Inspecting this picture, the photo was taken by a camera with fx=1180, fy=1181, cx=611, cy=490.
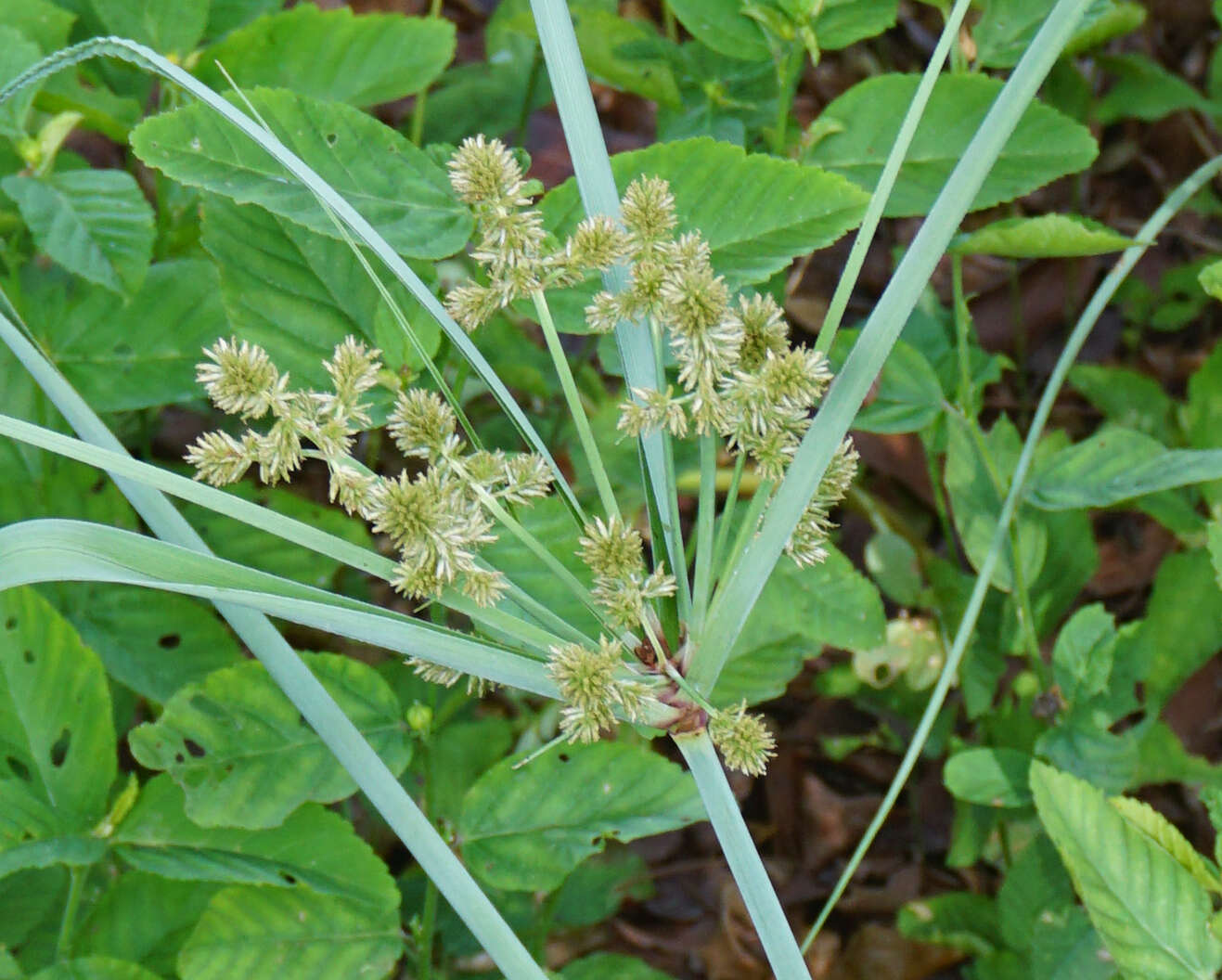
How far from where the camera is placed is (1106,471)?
1.23 metres

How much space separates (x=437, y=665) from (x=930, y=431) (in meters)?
0.79

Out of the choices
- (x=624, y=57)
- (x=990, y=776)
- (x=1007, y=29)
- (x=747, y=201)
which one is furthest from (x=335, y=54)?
(x=990, y=776)

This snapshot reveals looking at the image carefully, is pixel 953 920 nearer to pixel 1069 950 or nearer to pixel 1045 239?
pixel 1069 950

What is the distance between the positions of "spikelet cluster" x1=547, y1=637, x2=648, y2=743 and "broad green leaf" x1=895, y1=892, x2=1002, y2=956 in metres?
0.99

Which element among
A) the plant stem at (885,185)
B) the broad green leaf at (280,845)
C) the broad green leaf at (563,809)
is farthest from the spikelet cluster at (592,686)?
the broad green leaf at (280,845)

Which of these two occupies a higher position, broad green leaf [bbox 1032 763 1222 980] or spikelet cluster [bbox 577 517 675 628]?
spikelet cluster [bbox 577 517 675 628]

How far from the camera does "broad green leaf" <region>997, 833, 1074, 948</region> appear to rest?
132 centimetres

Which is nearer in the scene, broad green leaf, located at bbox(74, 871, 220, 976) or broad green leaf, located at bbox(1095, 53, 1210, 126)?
broad green leaf, located at bbox(74, 871, 220, 976)

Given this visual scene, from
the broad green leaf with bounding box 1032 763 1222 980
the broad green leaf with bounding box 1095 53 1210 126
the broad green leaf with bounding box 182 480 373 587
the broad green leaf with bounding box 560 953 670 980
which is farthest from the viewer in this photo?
the broad green leaf with bounding box 1095 53 1210 126

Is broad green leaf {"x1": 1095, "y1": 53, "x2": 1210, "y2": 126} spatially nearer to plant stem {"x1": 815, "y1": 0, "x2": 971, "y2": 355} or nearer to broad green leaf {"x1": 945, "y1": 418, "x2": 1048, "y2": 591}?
broad green leaf {"x1": 945, "y1": 418, "x2": 1048, "y2": 591}

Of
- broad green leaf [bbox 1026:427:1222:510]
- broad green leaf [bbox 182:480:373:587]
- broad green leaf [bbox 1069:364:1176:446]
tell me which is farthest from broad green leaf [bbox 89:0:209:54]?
broad green leaf [bbox 1069:364:1176:446]

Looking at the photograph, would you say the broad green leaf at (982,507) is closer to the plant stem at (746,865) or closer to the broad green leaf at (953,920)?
the broad green leaf at (953,920)

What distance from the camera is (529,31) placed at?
4.42ft

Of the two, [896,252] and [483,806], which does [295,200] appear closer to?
[483,806]
